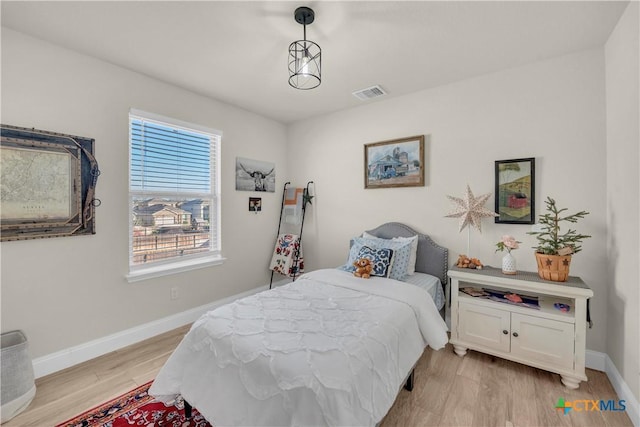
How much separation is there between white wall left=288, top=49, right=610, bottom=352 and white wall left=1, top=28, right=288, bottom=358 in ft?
5.26

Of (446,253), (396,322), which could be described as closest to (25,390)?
(396,322)

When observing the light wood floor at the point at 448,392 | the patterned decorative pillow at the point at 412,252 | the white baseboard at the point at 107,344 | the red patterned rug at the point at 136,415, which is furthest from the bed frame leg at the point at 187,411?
the patterned decorative pillow at the point at 412,252

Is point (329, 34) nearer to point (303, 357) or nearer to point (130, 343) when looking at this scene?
point (303, 357)

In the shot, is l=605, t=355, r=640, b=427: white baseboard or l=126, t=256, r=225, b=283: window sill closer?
l=605, t=355, r=640, b=427: white baseboard

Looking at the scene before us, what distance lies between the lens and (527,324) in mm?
2131

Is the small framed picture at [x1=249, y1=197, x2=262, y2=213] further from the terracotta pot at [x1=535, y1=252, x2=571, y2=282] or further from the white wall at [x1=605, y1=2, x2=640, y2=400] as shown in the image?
the white wall at [x1=605, y1=2, x2=640, y2=400]

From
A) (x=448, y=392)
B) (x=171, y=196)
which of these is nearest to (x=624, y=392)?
(x=448, y=392)

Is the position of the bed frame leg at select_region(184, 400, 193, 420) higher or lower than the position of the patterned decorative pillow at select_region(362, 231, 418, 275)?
lower

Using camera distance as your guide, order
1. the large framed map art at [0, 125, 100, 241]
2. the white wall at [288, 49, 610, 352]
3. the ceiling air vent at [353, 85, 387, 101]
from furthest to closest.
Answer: the ceiling air vent at [353, 85, 387, 101], the white wall at [288, 49, 610, 352], the large framed map art at [0, 125, 100, 241]

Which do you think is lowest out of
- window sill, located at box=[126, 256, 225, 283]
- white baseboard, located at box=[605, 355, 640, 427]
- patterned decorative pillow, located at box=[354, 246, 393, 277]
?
white baseboard, located at box=[605, 355, 640, 427]

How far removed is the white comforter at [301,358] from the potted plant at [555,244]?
38.7 inches

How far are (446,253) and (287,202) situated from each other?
90.4 inches

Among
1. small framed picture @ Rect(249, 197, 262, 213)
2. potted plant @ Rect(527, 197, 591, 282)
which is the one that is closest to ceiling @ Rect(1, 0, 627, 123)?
potted plant @ Rect(527, 197, 591, 282)

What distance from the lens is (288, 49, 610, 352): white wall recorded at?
7.25 ft
